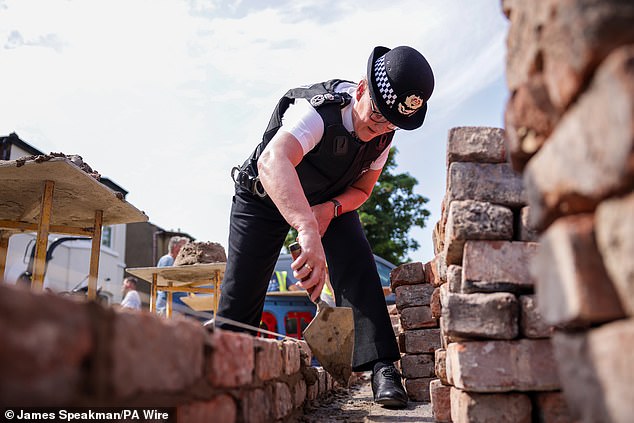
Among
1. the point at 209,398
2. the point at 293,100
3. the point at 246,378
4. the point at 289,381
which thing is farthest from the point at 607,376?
the point at 293,100

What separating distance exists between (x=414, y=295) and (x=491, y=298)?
78.9 inches

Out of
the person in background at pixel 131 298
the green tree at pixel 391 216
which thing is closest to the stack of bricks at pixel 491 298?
the person in background at pixel 131 298

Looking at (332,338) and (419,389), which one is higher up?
(332,338)

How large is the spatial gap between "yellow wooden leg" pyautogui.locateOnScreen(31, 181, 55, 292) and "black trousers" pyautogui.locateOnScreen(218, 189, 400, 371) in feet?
3.74

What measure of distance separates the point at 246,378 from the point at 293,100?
2.14 metres

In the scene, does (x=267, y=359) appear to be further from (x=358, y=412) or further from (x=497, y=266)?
(x=358, y=412)

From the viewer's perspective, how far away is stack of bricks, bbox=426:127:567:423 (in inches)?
78.9

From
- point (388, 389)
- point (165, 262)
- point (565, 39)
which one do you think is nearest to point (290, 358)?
point (388, 389)

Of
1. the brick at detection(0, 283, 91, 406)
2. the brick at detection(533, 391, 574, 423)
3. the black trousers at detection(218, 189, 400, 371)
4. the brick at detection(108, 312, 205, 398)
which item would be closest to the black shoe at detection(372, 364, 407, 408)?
the black trousers at detection(218, 189, 400, 371)

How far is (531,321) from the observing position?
203 centimetres

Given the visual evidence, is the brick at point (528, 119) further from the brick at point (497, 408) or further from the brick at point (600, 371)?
the brick at point (497, 408)

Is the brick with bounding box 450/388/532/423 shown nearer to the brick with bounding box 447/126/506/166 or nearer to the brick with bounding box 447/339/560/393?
the brick with bounding box 447/339/560/393

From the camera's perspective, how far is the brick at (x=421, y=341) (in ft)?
12.7

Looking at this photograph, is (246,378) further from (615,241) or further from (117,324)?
(615,241)
